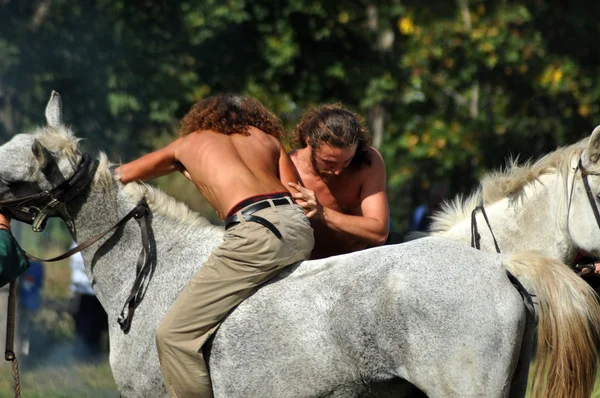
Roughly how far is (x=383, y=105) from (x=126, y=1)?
5.82 m

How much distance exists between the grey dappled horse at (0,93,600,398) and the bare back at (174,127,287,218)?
38cm

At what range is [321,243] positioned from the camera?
4457 mm

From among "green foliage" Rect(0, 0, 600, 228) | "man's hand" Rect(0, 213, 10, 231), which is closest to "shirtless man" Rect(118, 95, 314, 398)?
"man's hand" Rect(0, 213, 10, 231)

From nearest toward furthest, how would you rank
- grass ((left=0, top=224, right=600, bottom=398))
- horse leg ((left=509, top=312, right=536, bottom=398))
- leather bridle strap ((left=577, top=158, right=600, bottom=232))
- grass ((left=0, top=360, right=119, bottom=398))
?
horse leg ((left=509, top=312, right=536, bottom=398)) < leather bridle strap ((left=577, top=158, right=600, bottom=232)) < grass ((left=0, top=360, right=119, bottom=398)) < grass ((left=0, top=224, right=600, bottom=398))

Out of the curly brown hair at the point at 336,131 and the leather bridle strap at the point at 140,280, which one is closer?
the leather bridle strap at the point at 140,280

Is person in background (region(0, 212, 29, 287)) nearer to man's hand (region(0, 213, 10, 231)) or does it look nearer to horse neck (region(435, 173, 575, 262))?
man's hand (region(0, 213, 10, 231))

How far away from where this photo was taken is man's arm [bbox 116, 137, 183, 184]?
4172 millimetres

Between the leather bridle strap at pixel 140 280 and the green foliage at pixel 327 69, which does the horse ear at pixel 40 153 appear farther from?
the green foliage at pixel 327 69

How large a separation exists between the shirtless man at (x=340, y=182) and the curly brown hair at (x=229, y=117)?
0.26m

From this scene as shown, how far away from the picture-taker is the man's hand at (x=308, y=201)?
4125 mm

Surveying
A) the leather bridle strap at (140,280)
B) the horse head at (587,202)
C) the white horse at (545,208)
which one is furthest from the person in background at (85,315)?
the horse head at (587,202)

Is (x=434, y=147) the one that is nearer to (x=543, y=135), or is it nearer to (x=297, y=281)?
Result: (x=543, y=135)

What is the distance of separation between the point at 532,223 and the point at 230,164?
5.44 feet

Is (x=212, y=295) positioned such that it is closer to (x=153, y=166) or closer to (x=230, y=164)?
(x=230, y=164)
